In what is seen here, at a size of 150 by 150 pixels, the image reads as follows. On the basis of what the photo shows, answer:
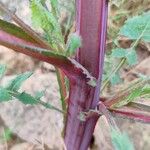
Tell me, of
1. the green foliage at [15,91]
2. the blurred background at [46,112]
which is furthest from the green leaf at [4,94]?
the blurred background at [46,112]

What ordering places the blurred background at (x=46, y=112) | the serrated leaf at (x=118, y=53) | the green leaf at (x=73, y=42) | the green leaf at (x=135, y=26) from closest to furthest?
the green leaf at (x=73, y=42), the green leaf at (x=135, y=26), the serrated leaf at (x=118, y=53), the blurred background at (x=46, y=112)

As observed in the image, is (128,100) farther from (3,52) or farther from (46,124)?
(3,52)

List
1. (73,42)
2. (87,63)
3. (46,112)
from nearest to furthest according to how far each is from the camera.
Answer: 1. (73,42)
2. (87,63)
3. (46,112)

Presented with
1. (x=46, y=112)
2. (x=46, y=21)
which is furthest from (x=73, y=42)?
(x=46, y=112)

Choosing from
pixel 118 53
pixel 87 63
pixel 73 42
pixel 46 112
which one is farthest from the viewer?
pixel 46 112

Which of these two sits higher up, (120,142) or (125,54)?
(125,54)

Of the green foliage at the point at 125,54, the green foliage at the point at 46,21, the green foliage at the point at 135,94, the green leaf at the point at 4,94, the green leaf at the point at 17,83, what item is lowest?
the green foliage at the point at 135,94

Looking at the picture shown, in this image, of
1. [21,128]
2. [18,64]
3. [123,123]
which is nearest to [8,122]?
[21,128]

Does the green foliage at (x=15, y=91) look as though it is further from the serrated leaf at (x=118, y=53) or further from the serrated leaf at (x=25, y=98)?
the serrated leaf at (x=118, y=53)

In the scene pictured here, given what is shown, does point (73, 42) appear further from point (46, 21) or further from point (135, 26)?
point (135, 26)
